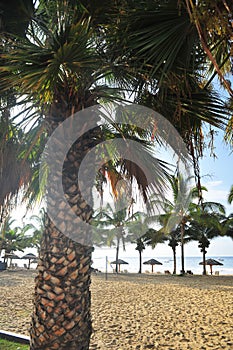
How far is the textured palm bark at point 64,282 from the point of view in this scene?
3105 millimetres

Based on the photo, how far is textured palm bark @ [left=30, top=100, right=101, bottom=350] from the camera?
3105 mm

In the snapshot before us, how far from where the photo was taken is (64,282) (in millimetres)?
3139

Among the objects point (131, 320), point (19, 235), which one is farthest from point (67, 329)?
point (19, 235)

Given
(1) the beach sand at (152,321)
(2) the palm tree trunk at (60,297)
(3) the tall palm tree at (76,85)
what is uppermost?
(3) the tall palm tree at (76,85)

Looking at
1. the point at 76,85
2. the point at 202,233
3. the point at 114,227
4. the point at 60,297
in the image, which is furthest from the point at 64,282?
the point at 114,227

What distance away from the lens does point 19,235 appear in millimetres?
43156

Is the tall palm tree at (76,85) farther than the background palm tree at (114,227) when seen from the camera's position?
No

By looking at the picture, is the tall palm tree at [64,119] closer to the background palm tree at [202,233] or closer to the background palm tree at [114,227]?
the background palm tree at [202,233]

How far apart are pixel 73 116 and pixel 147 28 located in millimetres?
1223

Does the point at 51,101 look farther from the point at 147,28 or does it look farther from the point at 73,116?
the point at 147,28

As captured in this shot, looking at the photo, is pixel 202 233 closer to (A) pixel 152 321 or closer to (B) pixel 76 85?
(A) pixel 152 321

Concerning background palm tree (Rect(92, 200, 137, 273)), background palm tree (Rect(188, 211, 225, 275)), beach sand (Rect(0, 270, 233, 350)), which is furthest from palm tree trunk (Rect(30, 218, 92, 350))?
background palm tree (Rect(92, 200, 137, 273))

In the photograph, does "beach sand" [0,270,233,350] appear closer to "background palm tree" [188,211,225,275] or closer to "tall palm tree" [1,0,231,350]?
"tall palm tree" [1,0,231,350]

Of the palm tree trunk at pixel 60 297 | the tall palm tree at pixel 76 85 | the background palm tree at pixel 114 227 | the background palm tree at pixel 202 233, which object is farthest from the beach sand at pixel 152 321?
the background palm tree at pixel 114 227
